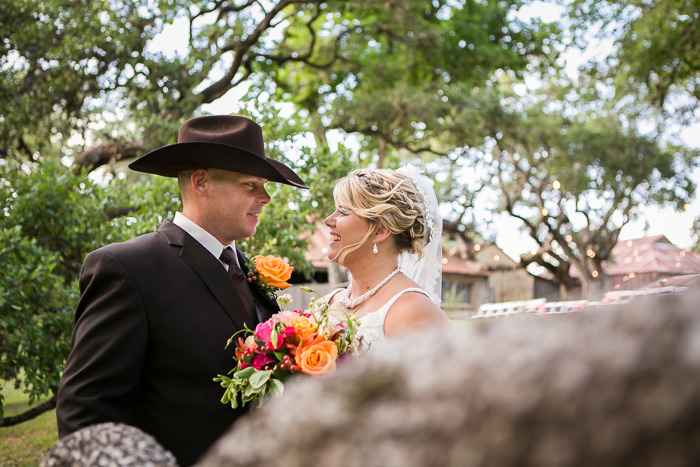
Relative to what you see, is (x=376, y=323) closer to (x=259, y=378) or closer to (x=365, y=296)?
(x=365, y=296)

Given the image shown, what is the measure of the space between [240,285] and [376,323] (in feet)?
3.19

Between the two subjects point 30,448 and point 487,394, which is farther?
point 30,448

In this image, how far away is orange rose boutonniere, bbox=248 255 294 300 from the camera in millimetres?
3173

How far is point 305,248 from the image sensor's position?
24.2ft

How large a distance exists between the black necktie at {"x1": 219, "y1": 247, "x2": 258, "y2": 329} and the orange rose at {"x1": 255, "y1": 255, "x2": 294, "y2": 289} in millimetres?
108

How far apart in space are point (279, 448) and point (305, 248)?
6781mm

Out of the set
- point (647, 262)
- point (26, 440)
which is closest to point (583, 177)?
point (647, 262)

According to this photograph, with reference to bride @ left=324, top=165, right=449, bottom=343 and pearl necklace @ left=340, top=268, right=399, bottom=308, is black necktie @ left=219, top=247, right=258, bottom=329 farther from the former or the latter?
pearl necklace @ left=340, top=268, right=399, bottom=308

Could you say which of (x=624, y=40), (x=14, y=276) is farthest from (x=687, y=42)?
(x=14, y=276)

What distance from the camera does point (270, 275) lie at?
3.17 m

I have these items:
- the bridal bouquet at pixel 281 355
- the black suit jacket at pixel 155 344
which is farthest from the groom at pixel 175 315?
the bridal bouquet at pixel 281 355

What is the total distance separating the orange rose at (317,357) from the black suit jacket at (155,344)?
551 mm

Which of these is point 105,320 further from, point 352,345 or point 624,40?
point 624,40

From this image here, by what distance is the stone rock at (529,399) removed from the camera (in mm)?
503
